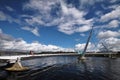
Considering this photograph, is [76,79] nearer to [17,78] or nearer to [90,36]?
[17,78]

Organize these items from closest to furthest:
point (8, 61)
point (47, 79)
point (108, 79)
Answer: point (47, 79) < point (108, 79) < point (8, 61)

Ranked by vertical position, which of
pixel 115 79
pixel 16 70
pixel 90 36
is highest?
pixel 90 36

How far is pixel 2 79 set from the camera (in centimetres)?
4059

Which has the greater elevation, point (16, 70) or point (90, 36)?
point (90, 36)

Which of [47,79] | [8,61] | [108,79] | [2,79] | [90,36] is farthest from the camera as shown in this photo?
[90,36]

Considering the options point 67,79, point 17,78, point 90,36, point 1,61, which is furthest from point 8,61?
point 90,36

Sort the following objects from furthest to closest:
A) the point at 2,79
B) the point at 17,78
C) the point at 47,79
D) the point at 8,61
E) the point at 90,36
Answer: the point at 90,36, the point at 8,61, the point at 47,79, the point at 17,78, the point at 2,79

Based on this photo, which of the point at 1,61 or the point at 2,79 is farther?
the point at 1,61

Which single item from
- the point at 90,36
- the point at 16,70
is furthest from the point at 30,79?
the point at 90,36

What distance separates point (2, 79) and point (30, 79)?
23.9 feet

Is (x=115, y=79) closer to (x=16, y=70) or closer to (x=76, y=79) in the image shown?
(x=76, y=79)

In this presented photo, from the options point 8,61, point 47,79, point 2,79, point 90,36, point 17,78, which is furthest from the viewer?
point 90,36

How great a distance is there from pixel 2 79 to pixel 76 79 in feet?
69.5

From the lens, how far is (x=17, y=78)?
43344 mm
